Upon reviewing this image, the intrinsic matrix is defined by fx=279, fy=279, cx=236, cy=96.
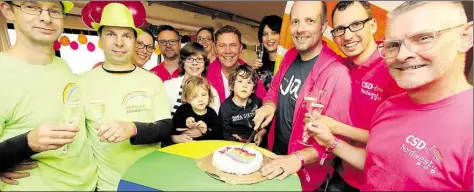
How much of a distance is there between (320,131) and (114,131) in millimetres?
1021

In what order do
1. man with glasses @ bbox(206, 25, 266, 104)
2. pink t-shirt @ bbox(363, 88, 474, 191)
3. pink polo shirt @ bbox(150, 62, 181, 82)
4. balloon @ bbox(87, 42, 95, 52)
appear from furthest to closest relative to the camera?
balloon @ bbox(87, 42, 95, 52)
pink polo shirt @ bbox(150, 62, 181, 82)
man with glasses @ bbox(206, 25, 266, 104)
pink t-shirt @ bbox(363, 88, 474, 191)

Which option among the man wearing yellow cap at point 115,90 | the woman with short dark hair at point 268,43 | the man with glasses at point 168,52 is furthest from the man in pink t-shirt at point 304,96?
the man with glasses at point 168,52

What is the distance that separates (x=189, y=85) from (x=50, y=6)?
0.98 meters

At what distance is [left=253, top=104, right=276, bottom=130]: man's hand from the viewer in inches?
71.8

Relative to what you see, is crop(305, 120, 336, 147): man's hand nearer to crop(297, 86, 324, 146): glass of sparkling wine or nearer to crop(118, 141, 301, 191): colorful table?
crop(297, 86, 324, 146): glass of sparkling wine

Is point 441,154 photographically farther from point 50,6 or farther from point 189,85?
point 50,6

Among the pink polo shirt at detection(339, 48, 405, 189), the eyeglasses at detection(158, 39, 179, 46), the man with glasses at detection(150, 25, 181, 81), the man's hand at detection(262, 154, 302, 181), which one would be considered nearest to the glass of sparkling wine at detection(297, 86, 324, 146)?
the man's hand at detection(262, 154, 302, 181)

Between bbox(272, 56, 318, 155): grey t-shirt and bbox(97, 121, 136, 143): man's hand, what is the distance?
0.96 m

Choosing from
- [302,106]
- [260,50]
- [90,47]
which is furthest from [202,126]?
[90,47]

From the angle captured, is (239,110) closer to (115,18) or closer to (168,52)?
(168,52)

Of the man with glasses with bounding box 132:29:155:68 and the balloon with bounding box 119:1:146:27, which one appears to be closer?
the balloon with bounding box 119:1:146:27

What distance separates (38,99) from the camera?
1370mm

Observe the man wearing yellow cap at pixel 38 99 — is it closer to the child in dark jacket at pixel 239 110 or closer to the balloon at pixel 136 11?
the balloon at pixel 136 11

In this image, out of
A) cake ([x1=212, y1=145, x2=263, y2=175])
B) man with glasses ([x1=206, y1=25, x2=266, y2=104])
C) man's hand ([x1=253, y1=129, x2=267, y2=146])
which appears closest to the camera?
cake ([x1=212, y1=145, x2=263, y2=175])
